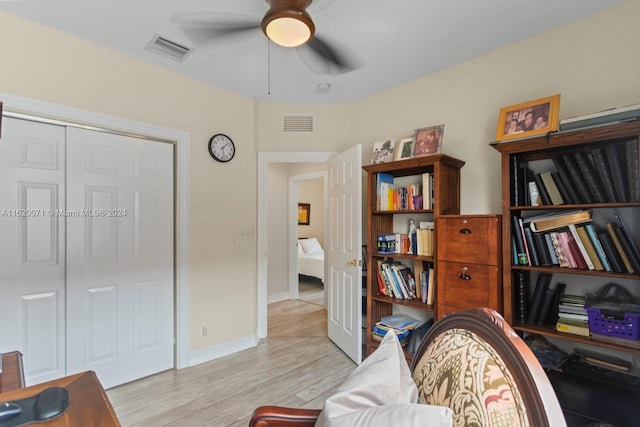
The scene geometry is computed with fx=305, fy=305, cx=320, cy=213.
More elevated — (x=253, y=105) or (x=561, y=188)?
(x=253, y=105)

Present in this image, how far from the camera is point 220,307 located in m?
3.04

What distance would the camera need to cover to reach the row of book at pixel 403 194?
8.17ft

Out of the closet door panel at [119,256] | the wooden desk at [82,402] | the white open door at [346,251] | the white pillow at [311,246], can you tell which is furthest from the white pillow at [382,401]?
the white pillow at [311,246]

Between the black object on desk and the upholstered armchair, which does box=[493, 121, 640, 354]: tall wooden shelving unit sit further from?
the upholstered armchair

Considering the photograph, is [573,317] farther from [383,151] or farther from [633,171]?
[383,151]

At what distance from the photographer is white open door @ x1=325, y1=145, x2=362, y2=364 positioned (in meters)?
2.74

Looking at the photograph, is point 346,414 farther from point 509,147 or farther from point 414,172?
point 414,172

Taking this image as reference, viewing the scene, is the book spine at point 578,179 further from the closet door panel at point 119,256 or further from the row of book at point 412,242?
the closet door panel at point 119,256

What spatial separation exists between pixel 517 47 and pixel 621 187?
129 centimetres

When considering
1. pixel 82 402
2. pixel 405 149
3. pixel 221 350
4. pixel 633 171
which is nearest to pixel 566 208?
pixel 633 171

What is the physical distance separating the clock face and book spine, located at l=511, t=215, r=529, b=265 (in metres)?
2.53

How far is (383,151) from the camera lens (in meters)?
2.90

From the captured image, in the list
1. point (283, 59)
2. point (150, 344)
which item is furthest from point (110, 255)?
point (283, 59)

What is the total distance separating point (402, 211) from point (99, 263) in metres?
2.47
